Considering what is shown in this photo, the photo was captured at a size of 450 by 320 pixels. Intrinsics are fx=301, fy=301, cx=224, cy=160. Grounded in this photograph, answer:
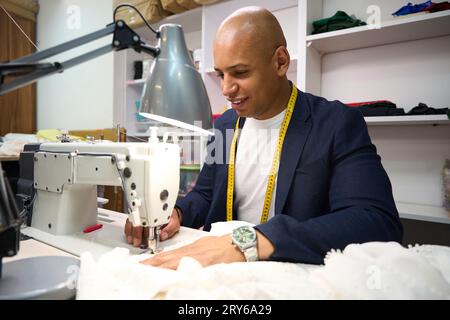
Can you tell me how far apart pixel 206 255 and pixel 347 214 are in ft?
1.28

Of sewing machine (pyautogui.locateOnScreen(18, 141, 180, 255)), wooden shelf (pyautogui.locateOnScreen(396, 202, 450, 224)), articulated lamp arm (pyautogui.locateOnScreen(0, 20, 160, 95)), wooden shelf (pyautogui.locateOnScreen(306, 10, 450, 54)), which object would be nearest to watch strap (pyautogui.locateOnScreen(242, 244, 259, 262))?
sewing machine (pyautogui.locateOnScreen(18, 141, 180, 255))

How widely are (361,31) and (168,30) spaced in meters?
1.35

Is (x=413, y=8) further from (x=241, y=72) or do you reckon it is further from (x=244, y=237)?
(x=244, y=237)

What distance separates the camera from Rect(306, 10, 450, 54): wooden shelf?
151cm

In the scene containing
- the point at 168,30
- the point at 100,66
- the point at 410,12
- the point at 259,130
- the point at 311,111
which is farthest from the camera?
the point at 100,66

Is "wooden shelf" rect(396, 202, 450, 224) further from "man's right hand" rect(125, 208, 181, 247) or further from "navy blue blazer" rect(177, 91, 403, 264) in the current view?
"man's right hand" rect(125, 208, 181, 247)

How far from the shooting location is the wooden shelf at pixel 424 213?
1.46 metres

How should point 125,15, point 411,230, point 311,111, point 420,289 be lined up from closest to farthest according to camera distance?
point 420,289 < point 311,111 < point 411,230 < point 125,15

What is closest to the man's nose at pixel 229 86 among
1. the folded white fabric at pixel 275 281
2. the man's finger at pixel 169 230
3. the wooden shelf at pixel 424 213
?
the man's finger at pixel 169 230

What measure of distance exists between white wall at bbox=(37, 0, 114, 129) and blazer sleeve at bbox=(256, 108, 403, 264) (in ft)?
8.27

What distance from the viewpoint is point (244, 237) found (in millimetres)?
709

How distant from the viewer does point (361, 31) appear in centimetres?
165

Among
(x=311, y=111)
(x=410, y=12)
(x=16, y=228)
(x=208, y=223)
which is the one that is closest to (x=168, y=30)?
(x=16, y=228)

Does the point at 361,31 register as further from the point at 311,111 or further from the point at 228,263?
the point at 228,263
